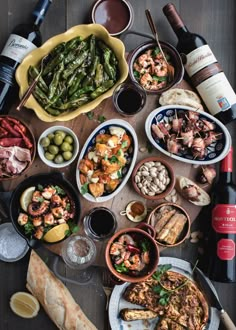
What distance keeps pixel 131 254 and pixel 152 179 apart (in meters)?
0.36

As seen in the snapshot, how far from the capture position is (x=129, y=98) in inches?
85.7

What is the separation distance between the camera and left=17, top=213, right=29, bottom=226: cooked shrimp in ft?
6.91

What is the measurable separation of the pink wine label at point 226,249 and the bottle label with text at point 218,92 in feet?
1.97

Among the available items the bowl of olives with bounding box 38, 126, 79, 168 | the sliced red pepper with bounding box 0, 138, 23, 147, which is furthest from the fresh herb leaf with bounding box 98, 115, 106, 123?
the sliced red pepper with bounding box 0, 138, 23, 147

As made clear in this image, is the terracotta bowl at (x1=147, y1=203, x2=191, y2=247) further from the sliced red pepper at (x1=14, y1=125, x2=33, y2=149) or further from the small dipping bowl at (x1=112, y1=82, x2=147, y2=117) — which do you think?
the sliced red pepper at (x1=14, y1=125, x2=33, y2=149)

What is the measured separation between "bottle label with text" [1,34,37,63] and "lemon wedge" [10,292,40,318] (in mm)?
1123

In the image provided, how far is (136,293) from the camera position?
2252mm

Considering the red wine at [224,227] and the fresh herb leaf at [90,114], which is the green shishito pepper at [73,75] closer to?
the fresh herb leaf at [90,114]

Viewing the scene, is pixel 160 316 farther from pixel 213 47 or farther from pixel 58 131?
pixel 213 47

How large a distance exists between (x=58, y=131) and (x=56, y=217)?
0.39 meters

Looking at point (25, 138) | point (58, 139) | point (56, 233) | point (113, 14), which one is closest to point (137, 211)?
point (56, 233)

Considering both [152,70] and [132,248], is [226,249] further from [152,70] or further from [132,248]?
[152,70]

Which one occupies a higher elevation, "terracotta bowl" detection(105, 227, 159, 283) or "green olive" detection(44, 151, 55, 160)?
"green olive" detection(44, 151, 55, 160)

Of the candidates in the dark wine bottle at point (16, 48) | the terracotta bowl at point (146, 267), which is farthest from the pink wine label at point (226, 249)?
the dark wine bottle at point (16, 48)
